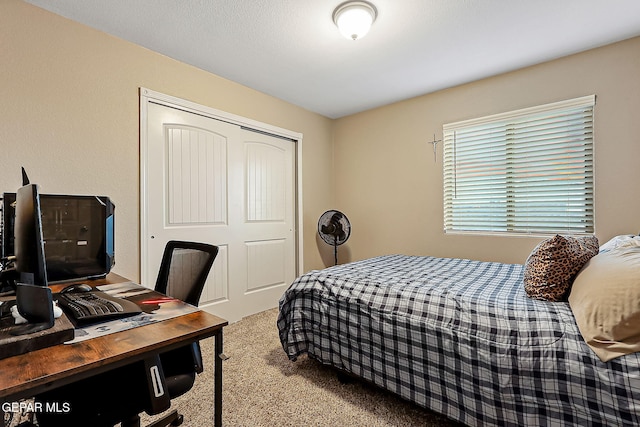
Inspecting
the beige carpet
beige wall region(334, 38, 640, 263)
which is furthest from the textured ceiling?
the beige carpet

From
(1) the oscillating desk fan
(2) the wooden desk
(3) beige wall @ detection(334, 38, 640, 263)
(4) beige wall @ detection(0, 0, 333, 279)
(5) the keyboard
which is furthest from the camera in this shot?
(1) the oscillating desk fan

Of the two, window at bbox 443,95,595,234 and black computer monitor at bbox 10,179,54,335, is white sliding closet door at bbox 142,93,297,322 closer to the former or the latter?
black computer monitor at bbox 10,179,54,335

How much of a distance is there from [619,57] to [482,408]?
9.19ft

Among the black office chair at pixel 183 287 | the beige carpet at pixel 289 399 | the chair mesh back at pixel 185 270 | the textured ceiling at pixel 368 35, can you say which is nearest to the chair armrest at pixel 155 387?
the black office chair at pixel 183 287

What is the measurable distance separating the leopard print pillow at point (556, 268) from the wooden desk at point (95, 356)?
5.03ft

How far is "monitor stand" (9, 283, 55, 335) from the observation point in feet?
3.05

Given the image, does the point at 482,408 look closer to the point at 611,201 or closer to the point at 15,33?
the point at 611,201

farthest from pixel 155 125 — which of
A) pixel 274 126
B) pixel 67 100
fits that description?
pixel 274 126

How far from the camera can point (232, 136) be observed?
2992 mm

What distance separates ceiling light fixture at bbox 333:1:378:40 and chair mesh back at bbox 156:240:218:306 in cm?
162

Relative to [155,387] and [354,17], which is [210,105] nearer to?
[354,17]

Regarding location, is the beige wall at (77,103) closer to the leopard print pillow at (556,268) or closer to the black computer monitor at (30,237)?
the black computer monitor at (30,237)

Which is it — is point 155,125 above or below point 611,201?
above

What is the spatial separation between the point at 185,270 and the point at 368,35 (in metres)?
2.05
